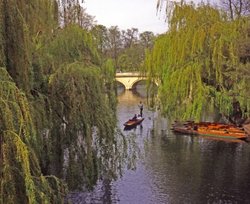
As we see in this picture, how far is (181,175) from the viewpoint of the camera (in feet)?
36.0

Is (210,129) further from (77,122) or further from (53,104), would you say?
(53,104)

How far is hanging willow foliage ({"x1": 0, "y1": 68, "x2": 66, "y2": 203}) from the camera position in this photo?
163 inches

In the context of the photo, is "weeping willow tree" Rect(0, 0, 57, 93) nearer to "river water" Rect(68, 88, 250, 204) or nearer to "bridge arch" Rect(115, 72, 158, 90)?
"river water" Rect(68, 88, 250, 204)

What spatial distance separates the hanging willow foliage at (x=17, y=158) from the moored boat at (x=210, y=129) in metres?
11.6

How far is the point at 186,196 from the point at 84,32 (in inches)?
164

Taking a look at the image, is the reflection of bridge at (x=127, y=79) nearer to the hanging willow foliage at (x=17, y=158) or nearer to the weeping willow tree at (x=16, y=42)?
the weeping willow tree at (x=16, y=42)

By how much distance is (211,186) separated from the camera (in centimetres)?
1023

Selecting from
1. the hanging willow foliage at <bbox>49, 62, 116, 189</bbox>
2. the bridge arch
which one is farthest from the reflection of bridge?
the hanging willow foliage at <bbox>49, 62, 116, 189</bbox>

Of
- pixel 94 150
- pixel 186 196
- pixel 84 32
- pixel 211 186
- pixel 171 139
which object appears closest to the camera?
pixel 94 150

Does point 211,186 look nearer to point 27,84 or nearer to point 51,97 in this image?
point 51,97

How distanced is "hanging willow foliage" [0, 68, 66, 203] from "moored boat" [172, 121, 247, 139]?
11.6 m

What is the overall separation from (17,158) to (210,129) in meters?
12.5

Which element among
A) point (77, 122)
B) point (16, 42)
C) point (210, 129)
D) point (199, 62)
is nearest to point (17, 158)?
point (16, 42)

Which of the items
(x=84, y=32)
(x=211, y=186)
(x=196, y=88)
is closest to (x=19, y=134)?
(x=84, y=32)
